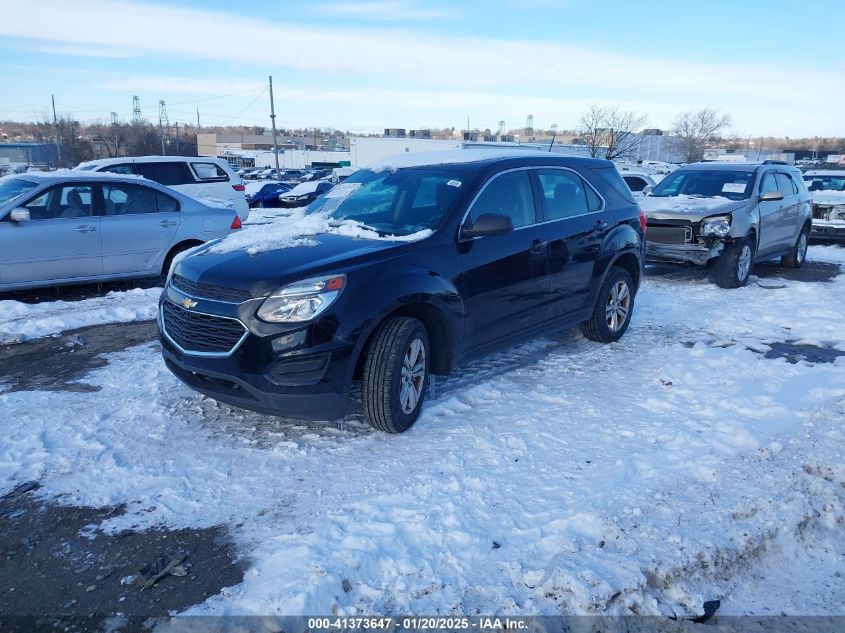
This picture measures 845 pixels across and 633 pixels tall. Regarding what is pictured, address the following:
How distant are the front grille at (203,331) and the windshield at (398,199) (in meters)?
1.38

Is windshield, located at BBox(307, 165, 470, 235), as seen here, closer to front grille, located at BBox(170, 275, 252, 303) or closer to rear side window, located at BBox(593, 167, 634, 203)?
front grille, located at BBox(170, 275, 252, 303)

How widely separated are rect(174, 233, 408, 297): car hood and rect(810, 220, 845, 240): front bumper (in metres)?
13.4

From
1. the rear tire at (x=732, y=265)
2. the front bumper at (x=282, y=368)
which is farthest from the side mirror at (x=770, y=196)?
the front bumper at (x=282, y=368)

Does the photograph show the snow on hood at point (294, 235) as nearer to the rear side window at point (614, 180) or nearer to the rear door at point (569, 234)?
the rear door at point (569, 234)

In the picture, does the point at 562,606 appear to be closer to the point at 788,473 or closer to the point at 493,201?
the point at 788,473

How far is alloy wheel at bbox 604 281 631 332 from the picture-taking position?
6619mm

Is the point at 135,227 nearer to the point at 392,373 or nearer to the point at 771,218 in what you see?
the point at 392,373

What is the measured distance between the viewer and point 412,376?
4484 millimetres

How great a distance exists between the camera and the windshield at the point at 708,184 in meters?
10.2

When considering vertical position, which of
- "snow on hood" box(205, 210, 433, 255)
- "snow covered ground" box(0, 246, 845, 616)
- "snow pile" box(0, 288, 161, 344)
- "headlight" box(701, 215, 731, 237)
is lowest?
"snow covered ground" box(0, 246, 845, 616)

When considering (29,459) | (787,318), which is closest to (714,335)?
(787,318)

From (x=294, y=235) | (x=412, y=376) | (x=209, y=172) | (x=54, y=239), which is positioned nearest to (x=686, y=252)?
(x=412, y=376)

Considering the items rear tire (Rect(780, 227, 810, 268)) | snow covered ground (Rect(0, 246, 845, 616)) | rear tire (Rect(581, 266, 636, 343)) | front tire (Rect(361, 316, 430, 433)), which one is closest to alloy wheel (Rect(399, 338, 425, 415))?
front tire (Rect(361, 316, 430, 433))

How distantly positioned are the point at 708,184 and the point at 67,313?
9.47 metres
